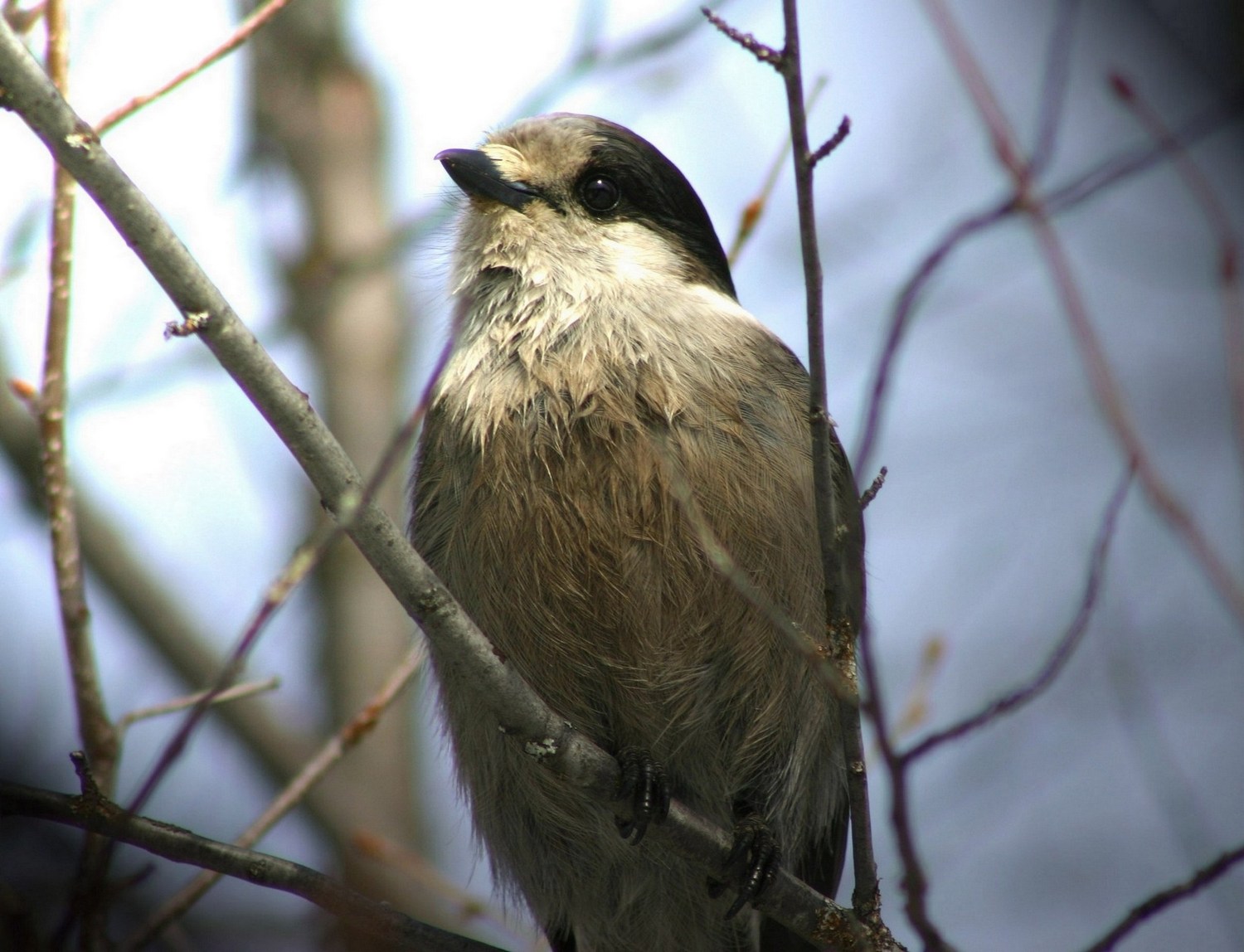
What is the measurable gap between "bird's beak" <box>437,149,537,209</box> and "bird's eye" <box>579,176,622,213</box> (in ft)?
0.54

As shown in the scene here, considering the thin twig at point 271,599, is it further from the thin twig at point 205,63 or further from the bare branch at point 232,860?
the thin twig at point 205,63

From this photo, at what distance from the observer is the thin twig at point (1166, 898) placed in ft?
7.34

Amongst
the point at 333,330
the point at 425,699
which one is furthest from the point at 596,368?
the point at 333,330

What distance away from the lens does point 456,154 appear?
3.41 metres

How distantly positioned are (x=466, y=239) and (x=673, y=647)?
1364mm

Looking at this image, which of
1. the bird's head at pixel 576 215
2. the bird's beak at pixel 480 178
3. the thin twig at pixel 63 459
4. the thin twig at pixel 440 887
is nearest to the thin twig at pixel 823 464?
the bird's head at pixel 576 215

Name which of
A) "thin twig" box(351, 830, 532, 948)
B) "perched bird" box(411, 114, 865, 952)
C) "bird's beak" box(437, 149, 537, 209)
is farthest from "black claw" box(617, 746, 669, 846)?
"bird's beak" box(437, 149, 537, 209)

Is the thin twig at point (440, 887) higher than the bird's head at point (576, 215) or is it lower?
lower

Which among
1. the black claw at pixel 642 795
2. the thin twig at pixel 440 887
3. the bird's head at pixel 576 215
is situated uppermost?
the bird's head at pixel 576 215

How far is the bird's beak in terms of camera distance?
341 centimetres

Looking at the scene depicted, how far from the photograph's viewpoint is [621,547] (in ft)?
9.40

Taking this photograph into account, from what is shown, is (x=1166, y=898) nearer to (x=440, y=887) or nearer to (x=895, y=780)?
(x=895, y=780)

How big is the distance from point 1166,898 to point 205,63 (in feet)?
8.59

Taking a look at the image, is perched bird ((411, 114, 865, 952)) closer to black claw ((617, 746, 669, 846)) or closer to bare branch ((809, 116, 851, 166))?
black claw ((617, 746, 669, 846))
